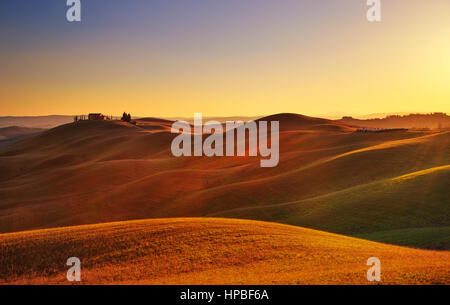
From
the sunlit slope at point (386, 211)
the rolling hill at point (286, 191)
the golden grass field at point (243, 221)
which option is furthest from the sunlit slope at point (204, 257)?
the rolling hill at point (286, 191)

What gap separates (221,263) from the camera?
1385 centimetres

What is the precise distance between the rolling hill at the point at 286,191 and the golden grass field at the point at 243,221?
155mm

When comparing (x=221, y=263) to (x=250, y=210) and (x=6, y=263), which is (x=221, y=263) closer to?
(x=6, y=263)

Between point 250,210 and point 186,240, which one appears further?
point 250,210

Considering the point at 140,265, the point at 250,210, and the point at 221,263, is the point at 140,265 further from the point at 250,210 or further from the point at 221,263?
the point at 250,210

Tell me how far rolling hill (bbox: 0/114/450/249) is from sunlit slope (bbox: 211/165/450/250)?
0.07 m

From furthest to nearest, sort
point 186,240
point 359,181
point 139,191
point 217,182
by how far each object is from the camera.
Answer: point 217,182
point 139,191
point 359,181
point 186,240

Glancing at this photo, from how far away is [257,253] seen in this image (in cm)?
1502
